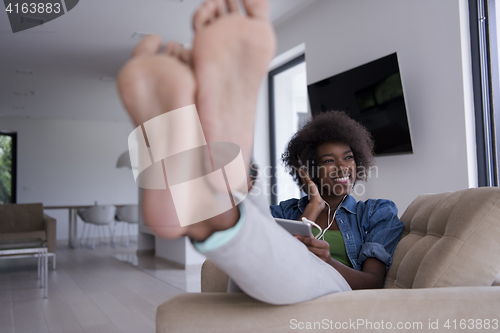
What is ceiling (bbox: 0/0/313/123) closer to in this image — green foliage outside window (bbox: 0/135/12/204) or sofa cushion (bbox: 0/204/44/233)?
green foliage outside window (bbox: 0/135/12/204)

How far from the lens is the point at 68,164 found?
866 centimetres

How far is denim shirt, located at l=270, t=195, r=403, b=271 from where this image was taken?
1339 mm

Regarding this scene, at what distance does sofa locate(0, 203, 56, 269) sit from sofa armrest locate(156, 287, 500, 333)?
4338 millimetres

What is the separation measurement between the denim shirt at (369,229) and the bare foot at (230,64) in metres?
0.77

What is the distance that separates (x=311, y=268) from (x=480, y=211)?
556 mm

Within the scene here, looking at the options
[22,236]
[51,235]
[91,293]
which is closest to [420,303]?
[91,293]

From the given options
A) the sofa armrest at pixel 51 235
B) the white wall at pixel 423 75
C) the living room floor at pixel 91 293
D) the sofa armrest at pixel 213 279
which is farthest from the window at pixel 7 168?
the sofa armrest at pixel 213 279

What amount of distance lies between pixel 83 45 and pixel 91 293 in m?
2.74

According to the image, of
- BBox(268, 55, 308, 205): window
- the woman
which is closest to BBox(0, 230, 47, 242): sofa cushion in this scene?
BBox(268, 55, 308, 205): window

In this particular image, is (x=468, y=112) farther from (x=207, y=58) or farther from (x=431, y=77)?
(x=207, y=58)

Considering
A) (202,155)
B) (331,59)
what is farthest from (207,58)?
(331,59)

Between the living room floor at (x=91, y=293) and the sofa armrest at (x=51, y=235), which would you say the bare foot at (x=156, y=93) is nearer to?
the living room floor at (x=91, y=293)

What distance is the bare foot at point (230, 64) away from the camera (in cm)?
72

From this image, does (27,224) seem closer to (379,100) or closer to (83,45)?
(83,45)
